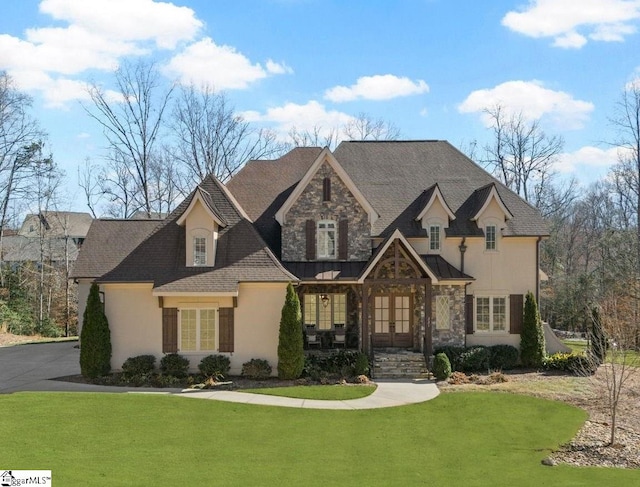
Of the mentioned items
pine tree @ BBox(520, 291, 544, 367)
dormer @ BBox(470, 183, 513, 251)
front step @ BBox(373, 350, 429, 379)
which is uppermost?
dormer @ BBox(470, 183, 513, 251)

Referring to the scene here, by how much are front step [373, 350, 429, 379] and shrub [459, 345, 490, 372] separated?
71.4 inches

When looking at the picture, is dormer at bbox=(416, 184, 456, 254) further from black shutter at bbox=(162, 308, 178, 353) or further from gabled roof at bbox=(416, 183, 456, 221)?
black shutter at bbox=(162, 308, 178, 353)

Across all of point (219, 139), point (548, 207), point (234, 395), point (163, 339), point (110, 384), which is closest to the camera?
point (234, 395)

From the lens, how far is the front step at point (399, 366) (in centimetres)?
2181

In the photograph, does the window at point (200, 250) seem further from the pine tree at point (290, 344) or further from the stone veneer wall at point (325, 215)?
the pine tree at point (290, 344)

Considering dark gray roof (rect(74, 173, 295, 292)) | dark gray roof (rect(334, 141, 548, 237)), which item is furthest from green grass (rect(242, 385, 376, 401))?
dark gray roof (rect(334, 141, 548, 237))

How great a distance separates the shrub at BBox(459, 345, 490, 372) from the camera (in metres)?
23.0

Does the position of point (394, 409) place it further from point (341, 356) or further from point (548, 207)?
point (548, 207)

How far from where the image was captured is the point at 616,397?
1435 centimetres

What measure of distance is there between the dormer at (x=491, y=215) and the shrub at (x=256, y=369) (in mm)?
11199

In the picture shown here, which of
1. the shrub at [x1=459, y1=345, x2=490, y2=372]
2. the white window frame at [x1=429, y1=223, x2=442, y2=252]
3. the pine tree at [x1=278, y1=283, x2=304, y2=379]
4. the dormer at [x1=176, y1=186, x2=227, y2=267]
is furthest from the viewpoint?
the white window frame at [x1=429, y1=223, x2=442, y2=252]

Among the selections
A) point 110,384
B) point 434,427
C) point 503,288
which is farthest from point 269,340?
point 503,288

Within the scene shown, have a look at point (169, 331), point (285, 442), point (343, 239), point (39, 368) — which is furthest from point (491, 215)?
point (39, 368)

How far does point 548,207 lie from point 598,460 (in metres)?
40.3
